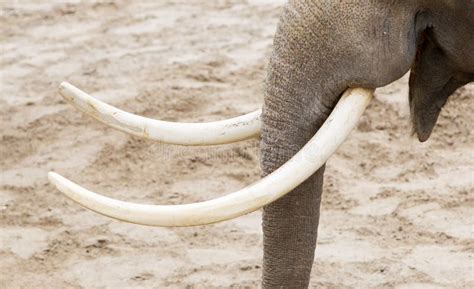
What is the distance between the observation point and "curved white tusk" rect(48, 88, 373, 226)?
7.39 ft

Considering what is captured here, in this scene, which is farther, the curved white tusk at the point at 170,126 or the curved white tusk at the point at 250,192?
the curved white tusk at the point at 170,126

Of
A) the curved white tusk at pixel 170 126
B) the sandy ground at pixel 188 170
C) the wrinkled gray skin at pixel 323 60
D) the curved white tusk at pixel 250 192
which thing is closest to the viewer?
the curved white tusk at pixel 250 192

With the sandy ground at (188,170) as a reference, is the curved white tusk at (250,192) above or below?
above

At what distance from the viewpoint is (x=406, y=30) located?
2430 millimetres

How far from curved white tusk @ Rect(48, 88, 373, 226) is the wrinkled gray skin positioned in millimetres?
54

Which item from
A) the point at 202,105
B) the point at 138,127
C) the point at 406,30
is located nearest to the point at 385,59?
the point at 406,30

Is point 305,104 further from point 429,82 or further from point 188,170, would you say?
point 188,170

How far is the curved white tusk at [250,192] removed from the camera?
2252 mm

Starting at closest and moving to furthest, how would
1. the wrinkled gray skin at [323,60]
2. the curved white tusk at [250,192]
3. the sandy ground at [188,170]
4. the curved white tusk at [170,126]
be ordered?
the curved white tusk at [250,192] < the wrinkled gray skin at [323,60] < the curved white tusk at [170,126] < the sandy ground at [188,170]

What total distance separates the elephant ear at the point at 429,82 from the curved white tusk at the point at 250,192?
0.21m

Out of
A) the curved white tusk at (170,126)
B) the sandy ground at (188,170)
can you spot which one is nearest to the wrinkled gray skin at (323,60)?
the curved white tusk at (170,126)

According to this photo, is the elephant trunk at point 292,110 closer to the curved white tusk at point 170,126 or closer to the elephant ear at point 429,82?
the curved white tusk at point 170,126

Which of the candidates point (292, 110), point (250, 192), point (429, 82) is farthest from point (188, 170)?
point (250, 192)

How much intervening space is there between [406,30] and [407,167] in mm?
1774
